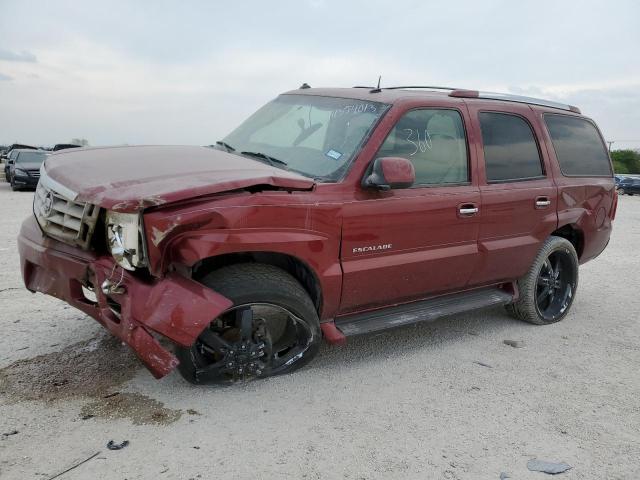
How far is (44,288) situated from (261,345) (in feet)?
4.43

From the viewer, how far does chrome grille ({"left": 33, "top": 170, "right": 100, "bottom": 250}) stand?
10.3 feet

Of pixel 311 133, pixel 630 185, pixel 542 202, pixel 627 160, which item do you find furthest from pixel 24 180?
pixel 627 160

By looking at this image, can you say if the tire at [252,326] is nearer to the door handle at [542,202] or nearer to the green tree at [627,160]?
the door handle at [542,202]

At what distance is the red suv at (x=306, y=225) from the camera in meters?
3.10

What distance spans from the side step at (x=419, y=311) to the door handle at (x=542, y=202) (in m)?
0.78

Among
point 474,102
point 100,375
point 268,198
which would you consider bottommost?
point 100,375

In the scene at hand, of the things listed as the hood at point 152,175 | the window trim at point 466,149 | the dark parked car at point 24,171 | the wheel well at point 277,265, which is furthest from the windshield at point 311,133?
the dark parked car at point 24,171

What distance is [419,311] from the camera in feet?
14.0

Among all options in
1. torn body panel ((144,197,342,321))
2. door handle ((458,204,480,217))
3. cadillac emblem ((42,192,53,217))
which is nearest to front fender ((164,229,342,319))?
torn body panel ((144,197,342,321))

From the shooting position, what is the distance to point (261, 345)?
3.54m

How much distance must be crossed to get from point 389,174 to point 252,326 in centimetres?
121

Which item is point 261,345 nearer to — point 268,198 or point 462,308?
point 268,198

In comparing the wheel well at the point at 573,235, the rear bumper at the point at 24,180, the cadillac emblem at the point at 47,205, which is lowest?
the rear bumper at the point at 24,180

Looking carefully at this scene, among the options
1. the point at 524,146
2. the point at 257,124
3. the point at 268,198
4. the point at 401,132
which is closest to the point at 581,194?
the point at 524,146
